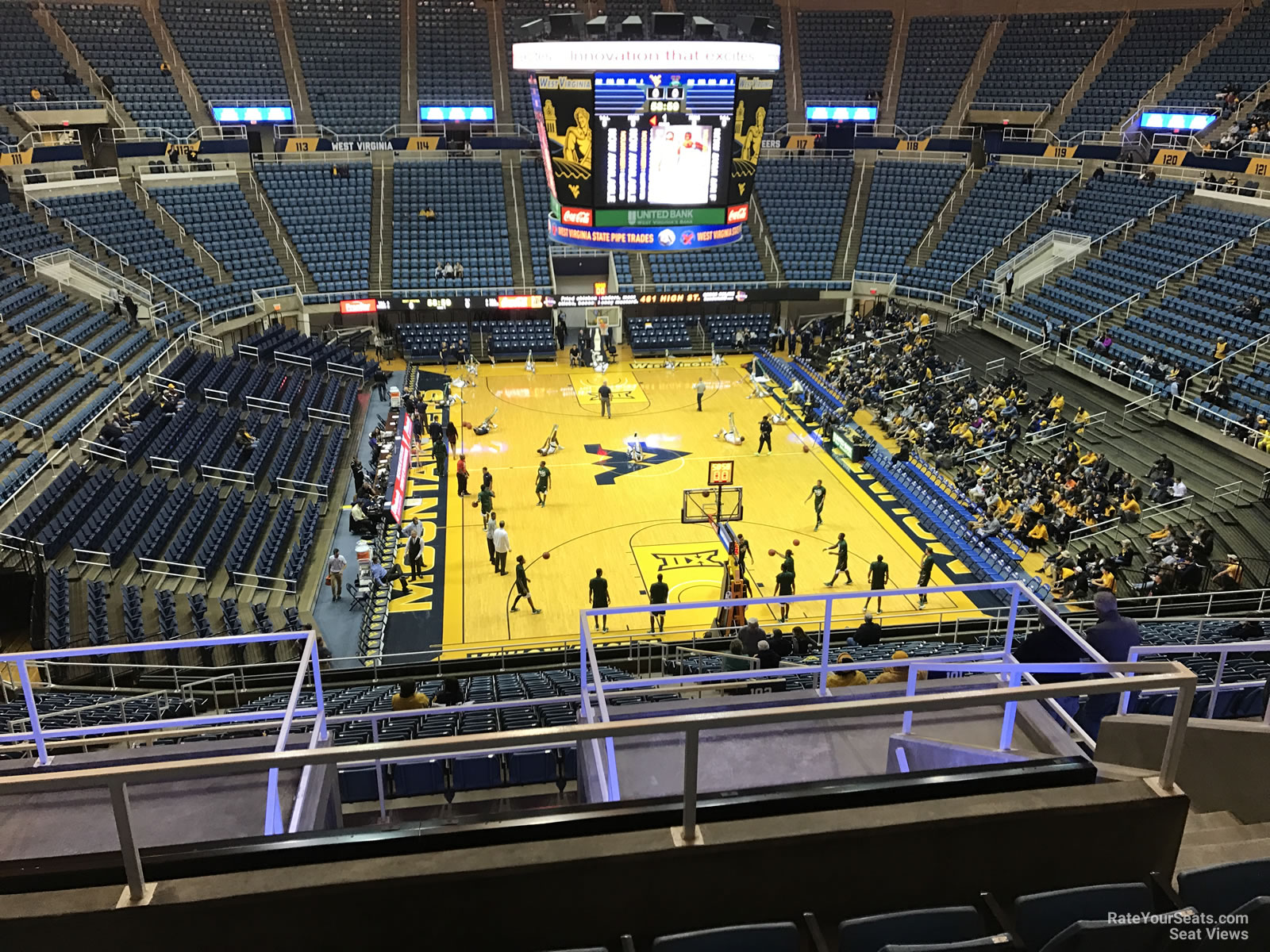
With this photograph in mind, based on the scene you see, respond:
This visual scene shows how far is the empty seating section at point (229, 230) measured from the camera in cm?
3244

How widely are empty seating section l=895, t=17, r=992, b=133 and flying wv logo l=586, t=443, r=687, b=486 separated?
25.3 m

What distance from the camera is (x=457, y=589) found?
60.1ft

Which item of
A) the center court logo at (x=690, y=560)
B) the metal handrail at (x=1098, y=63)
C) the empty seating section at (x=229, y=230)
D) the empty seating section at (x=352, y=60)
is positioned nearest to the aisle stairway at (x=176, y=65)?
the empty seating section at (x=352, y=60)

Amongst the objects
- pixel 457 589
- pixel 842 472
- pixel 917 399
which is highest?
pixel 917 399

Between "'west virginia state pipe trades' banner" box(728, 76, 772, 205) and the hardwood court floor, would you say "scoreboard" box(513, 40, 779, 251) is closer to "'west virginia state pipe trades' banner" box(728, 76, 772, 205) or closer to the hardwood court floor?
"'west virginia state pipe trades' banner" box(728, 76, 772, 205)

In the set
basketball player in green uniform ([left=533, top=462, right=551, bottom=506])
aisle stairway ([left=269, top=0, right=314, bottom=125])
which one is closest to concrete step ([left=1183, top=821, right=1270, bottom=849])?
basketball player in green uniform ([left=533, top=462, right=551, bottom=506])

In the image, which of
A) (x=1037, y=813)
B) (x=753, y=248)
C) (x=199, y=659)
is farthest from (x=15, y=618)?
(x=753, y=248)

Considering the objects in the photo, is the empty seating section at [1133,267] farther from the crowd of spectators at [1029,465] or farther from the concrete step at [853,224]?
the concrete step at [853,224]

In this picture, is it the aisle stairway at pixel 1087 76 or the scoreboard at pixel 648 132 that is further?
the aisle stairway at pixel 1087 76

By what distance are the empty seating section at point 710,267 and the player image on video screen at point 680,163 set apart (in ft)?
50.8

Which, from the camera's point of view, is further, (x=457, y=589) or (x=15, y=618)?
(x=457, y=589)

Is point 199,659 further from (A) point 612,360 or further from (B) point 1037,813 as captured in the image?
(A) point 612,360

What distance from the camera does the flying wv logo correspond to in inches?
925

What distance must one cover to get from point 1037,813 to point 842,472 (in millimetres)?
20732
